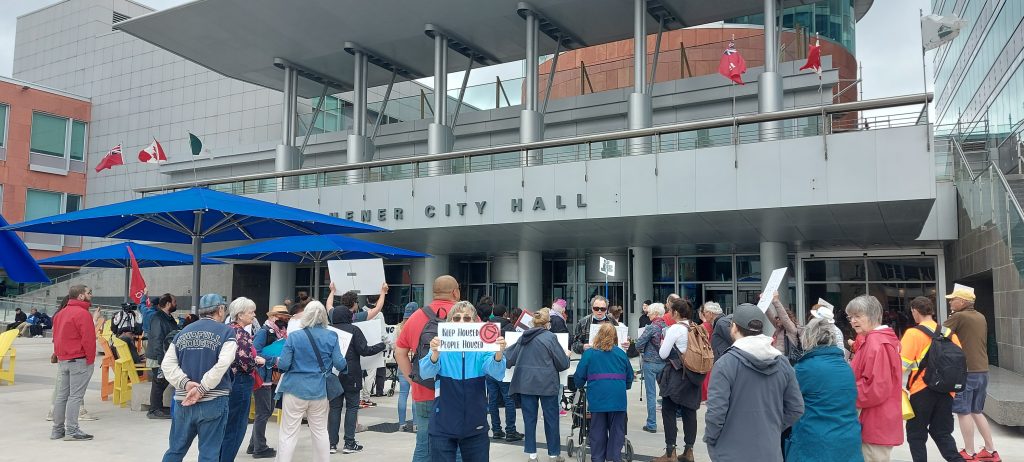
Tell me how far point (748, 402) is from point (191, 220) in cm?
913

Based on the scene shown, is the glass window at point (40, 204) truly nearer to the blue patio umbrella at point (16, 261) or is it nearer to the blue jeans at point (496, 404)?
the blue patio umbrella at point (16, 261)

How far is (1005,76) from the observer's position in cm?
2838

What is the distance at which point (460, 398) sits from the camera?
5.67m

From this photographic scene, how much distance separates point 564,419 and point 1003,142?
54.1 feet

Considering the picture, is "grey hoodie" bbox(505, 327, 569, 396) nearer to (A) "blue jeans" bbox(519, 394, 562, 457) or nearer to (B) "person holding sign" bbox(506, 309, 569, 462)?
(B) "person holding sign" bbox(506, 309, 569, 462)

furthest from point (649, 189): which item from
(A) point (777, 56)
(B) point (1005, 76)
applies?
(B) point (1005, 76)

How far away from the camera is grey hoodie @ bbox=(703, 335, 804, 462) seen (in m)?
4.90

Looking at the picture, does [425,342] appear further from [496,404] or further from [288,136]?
[288,136]

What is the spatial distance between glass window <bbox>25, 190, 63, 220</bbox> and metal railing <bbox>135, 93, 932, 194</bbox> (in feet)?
75.2

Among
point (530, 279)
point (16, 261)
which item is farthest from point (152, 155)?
point (16, 261)

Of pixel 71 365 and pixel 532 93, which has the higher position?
pixel 532 93

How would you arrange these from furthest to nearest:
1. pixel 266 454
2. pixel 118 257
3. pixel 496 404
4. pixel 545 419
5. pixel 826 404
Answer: pixel 118 257 < pixel 496 404 < pixel 266 454 < pixel 545 419 < pixel 826 404

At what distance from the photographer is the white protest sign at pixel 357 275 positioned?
10.4m

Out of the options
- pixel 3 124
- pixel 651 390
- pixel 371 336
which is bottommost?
pixel 651 390
